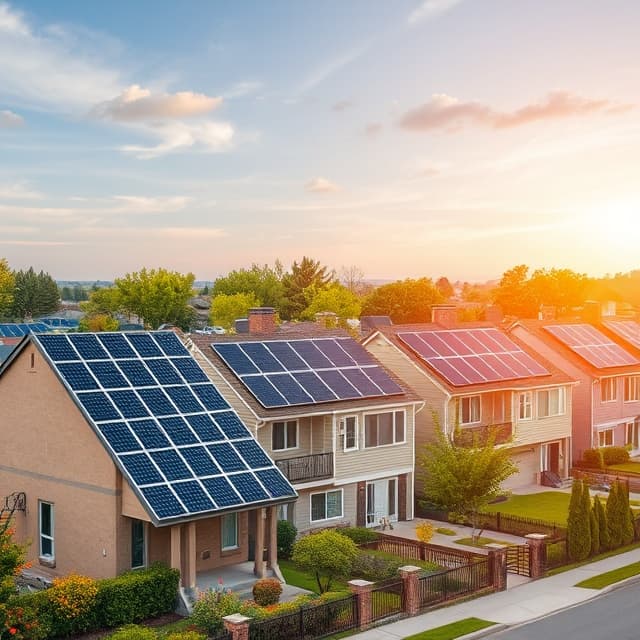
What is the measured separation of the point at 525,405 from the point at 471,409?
4.01 m

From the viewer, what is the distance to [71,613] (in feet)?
72.8

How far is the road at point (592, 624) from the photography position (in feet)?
76.2

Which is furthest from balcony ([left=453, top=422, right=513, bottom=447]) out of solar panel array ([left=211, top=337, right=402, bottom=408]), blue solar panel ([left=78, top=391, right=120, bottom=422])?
blue solar panel ([left=78, top=391, right=120, bottom=422])

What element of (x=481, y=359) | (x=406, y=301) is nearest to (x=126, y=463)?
(x=481, y=359)

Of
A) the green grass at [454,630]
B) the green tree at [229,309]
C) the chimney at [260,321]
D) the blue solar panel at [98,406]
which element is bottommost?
the green grass at [454,630]

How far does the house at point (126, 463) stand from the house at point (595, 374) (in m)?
29.4

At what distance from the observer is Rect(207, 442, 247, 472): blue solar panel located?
26.7 metres

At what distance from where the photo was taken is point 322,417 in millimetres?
35500

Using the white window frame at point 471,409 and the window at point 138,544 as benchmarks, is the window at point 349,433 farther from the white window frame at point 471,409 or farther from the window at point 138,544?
the window at point 138,544

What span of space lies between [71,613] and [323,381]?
651 inches

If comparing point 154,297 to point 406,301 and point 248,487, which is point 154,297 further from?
point 248,487

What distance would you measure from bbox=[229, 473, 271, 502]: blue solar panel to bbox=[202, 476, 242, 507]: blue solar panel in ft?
0.89

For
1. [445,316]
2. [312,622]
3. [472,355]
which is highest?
[445,316]

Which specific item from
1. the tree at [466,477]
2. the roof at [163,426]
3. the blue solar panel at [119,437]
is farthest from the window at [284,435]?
the blue solar panel at [119,437]
